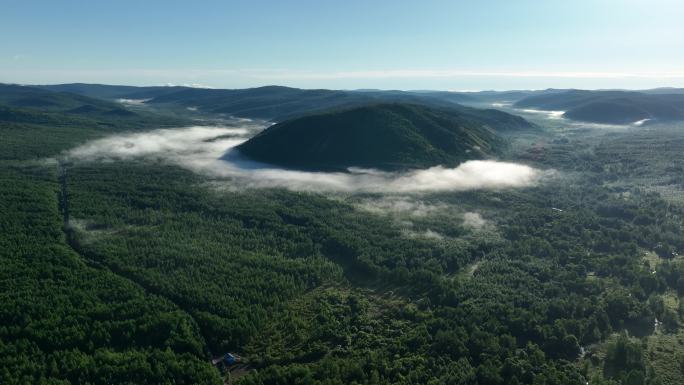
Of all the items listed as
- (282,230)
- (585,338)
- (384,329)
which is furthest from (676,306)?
(282,230)

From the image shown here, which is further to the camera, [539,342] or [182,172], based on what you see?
[182,172]

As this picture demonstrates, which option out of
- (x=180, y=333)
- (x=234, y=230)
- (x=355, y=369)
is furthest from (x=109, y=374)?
(x=234, y=230)

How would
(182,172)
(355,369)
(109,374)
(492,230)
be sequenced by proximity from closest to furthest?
(109,374) → (355,369) → (492,230) → (182,172)

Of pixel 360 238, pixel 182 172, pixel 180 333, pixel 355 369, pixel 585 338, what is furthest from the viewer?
pixel 182 172

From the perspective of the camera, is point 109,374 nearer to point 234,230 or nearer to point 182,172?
point 234,230

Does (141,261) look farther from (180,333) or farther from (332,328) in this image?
(332,328)

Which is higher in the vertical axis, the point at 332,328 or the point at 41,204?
the point at 41,204
